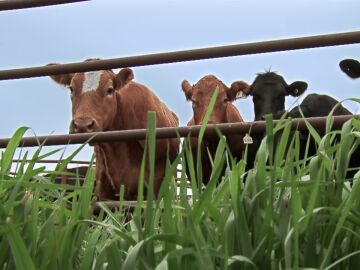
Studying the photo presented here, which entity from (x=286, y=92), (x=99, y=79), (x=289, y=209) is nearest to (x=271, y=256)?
(x=289, y=209)

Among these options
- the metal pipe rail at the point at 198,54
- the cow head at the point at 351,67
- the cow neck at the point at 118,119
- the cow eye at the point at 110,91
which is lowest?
the metal pipe rail at the point at 198,54

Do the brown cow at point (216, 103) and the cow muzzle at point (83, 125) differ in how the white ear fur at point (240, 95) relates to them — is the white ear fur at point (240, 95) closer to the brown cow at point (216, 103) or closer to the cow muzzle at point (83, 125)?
the brown cow at point (216, 103)

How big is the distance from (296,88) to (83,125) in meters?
2.96

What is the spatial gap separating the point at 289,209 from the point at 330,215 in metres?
0.08

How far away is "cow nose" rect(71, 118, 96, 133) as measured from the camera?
8.40 meters

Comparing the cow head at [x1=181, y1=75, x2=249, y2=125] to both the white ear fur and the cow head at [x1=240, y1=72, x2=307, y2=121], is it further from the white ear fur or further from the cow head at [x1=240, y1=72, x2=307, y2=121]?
the cow head at [x1=240, y1=72, x2=307, y2=121]

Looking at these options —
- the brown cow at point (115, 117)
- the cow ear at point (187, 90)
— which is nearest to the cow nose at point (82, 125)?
the brown cow at point (115, 117)

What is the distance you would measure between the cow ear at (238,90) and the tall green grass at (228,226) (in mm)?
8294

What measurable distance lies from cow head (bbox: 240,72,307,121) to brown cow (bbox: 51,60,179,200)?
41.0 inches

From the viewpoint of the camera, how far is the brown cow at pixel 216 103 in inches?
364

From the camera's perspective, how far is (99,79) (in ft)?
29.8

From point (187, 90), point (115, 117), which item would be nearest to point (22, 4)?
point (115, 117)

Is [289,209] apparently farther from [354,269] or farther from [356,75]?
[356,75]

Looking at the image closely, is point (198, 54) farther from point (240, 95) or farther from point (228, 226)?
point (240, 95)
